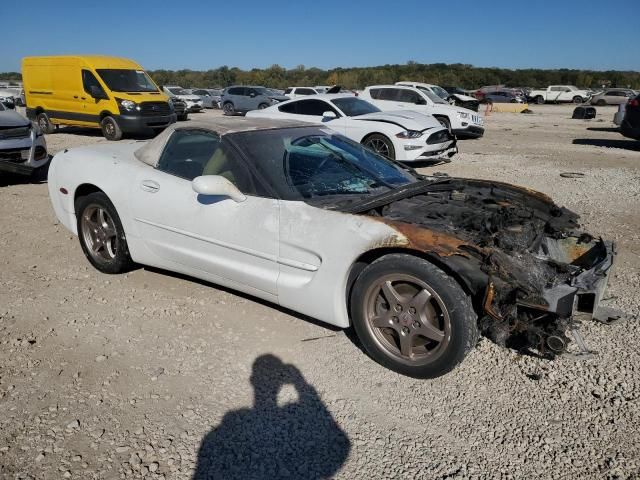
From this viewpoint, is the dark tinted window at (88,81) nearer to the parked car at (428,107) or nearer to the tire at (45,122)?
the tire at (45,122)

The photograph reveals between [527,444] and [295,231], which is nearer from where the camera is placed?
[527,444]

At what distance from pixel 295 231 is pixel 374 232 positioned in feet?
1.76

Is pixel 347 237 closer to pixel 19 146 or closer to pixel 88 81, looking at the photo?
pixel 19 146

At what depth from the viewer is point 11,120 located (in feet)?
27.2

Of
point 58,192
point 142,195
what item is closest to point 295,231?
point 142,195

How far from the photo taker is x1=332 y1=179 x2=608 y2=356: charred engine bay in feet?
8.64

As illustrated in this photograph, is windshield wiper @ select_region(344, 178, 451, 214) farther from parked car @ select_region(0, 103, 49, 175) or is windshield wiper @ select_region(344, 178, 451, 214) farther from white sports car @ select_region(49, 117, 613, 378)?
parked car @ select_region(0, 103, 49, 175)

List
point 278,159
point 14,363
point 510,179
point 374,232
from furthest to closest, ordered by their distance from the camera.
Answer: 1. point 510,179
2. point 278,159
3. point 14,363
4. point 374,232

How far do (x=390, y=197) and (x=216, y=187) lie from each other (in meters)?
1.14

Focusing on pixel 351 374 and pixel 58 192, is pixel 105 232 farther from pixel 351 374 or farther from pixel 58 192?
pixel 351 374

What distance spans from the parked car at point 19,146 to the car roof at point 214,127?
180 inches

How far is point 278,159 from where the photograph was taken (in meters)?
3.62

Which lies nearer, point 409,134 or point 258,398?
point 258,398

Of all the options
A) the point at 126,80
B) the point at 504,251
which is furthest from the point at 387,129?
the point at 126,80
